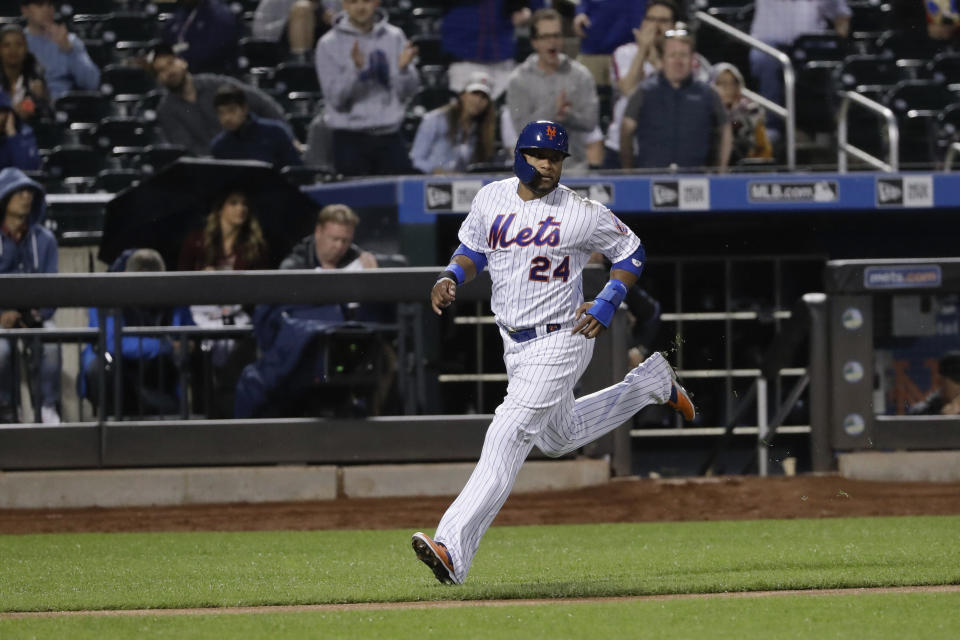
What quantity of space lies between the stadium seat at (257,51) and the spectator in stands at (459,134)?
2.30m

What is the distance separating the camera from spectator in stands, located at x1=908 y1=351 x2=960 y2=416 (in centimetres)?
914

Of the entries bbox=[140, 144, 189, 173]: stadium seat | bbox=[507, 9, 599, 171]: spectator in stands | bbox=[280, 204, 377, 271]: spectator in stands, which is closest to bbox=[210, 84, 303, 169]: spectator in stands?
bbox=[140, 144, 189, 173]: stadium seat

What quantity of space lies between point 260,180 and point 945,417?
179 inches

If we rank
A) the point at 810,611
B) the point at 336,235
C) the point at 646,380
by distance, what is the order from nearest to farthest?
the point at 810,611 → the point at 646,380 → the point at 336,235

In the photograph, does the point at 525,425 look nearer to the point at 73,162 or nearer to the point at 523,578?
the point at 523,578

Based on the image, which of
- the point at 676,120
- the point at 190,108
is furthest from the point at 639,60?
the point at 190,108

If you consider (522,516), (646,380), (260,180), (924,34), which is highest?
(924,34)

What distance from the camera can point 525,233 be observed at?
5.65 metres

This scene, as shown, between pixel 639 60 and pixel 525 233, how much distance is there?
6.76m

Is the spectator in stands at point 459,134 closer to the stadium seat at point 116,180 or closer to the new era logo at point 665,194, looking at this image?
the new era logo at point 665,194

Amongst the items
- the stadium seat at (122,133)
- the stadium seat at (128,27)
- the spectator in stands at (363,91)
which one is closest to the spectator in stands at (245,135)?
the spectator in stands at (363,91)

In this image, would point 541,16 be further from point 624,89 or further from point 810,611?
point 810,611

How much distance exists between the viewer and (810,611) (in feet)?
15.5

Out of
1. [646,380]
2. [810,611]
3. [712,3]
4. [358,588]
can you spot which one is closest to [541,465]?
[646,380]
